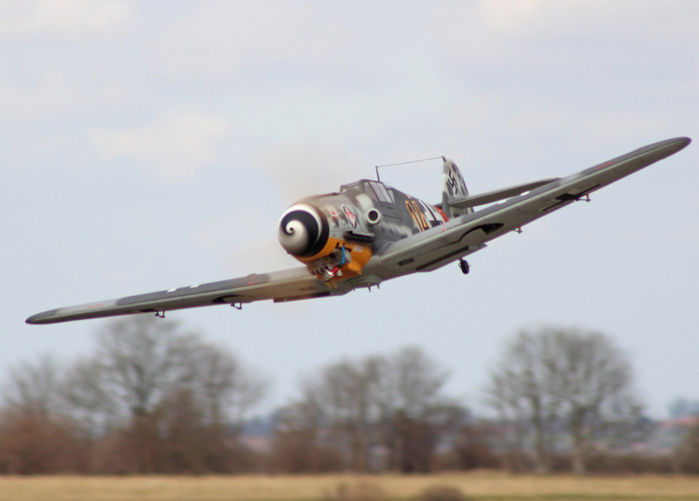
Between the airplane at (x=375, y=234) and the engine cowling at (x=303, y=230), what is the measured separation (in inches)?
0.7

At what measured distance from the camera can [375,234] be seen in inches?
605

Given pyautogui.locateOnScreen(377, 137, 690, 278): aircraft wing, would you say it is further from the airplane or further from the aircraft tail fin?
the aircraft tail fin

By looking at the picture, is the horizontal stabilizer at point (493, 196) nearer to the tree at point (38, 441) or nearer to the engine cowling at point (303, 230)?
the engine cowling at point (303, 230)

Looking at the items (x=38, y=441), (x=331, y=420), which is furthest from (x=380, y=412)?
(x=38, y=441)

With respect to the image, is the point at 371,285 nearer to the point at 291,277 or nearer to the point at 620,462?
the point at 291,277

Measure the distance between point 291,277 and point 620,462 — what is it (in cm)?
2243

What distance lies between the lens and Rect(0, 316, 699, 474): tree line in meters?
30.2

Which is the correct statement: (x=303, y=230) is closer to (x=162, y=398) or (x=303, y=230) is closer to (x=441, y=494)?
(x=441, y=494)

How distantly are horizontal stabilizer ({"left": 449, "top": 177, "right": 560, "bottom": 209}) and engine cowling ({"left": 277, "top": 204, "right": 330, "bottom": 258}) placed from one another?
5369mm

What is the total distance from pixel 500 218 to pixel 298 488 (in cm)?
1104

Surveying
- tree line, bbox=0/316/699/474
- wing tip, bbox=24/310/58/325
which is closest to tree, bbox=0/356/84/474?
tree line, bbox=0/316/699/474

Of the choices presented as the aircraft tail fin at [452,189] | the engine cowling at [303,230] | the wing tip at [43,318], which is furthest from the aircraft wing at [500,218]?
the wing tip at [43,318]

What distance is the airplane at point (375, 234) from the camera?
45.9ft

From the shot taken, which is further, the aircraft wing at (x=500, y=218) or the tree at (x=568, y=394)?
the tree at (x=568, y=394)
